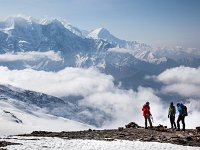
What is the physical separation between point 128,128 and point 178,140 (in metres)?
10.9

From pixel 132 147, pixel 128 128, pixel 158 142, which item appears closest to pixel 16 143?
pixel 132 147

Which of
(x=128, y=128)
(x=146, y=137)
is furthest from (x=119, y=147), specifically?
(x=128, y=128)

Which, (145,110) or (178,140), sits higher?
(145,110)

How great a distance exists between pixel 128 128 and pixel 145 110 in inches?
113

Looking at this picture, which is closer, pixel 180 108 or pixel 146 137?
pixel 146 137

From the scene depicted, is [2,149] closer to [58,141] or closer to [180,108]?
[58,141]

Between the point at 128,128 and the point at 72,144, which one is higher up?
the point at 128,128

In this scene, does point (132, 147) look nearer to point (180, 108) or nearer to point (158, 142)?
point (158, 142)

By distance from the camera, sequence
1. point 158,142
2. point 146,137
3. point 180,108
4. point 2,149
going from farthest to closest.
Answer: point 180,108 < point 146,137 < point 158,142 < point 2,149

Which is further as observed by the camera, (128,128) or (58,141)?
(128,128)

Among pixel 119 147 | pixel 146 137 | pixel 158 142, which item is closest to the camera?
pixel 119 147

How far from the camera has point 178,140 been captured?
32250mm

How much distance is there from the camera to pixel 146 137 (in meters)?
33.8

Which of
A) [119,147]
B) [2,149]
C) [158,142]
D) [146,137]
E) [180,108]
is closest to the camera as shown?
[2,149]
